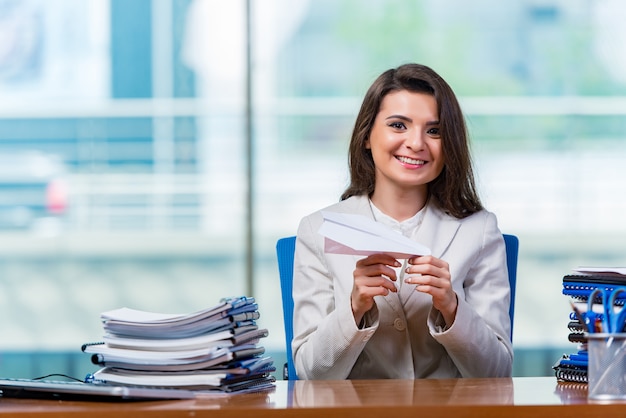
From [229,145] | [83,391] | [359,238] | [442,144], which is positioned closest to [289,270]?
[442,144]

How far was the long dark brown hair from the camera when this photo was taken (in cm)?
200

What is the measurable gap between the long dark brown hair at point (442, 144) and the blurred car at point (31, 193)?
243 cm

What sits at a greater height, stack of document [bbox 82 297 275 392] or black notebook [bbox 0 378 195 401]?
stack of document [bbox 82 297 275 392]

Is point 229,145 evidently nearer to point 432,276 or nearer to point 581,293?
point 432,276

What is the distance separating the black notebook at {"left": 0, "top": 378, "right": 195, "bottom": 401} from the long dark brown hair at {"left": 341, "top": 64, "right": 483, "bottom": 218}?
0.82 meters

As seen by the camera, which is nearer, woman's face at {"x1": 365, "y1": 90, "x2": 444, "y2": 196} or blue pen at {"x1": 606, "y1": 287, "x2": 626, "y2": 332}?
blue pen at {"x1": 606, "y1": 287, "x2": 626, "y2": 332}

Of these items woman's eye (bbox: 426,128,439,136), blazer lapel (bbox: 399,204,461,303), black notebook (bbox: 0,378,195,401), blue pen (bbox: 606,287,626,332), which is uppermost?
woman's eye (bbox: 426,128,439,136)

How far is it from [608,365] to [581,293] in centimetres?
23

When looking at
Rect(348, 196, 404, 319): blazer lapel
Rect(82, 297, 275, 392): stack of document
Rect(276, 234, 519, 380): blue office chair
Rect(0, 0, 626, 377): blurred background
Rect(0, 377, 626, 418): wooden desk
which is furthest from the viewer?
Rect(0, 0, 626, 377): blurred background

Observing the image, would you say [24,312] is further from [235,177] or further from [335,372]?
[335,372]

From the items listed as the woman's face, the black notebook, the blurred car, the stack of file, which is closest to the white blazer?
the woman's face

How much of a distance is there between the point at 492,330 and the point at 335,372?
1.02 feet

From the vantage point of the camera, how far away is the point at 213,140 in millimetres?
4289

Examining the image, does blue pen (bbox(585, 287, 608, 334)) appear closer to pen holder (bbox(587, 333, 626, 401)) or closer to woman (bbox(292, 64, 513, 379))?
pen holder (bbox(587, 333, 626, 401))
